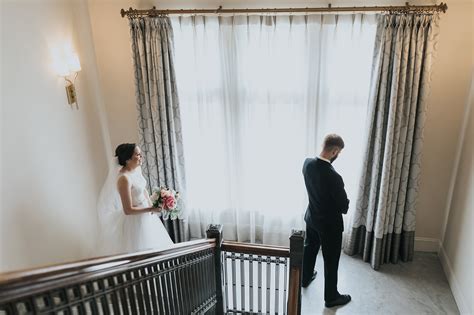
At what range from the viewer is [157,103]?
4.05 metres

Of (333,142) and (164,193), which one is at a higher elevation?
(333,142)

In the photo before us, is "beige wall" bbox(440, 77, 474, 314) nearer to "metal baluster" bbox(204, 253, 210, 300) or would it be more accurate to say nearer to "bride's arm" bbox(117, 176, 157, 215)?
"metal baluster" bbox(204, 253, 210, 300)

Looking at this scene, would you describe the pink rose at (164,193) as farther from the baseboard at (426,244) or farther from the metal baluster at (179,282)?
the baseboard at (426,244)

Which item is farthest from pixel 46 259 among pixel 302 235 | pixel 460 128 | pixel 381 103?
pixel 460 128

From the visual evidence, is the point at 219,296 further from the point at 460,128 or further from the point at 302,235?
the point at 460,128

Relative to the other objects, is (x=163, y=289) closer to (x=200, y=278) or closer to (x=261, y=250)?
(x=200, y=278)

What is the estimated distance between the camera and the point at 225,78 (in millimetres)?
4008

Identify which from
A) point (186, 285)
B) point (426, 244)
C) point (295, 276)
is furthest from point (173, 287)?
point (426, 244)

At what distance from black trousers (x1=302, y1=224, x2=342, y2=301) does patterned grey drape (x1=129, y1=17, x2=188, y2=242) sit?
1.66 meters

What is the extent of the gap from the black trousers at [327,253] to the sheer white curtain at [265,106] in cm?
81

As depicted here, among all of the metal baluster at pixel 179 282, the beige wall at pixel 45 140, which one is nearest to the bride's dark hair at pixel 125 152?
the beige wall at pixel 45 140

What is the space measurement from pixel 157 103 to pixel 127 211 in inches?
51.1

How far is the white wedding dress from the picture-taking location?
11.5 ft

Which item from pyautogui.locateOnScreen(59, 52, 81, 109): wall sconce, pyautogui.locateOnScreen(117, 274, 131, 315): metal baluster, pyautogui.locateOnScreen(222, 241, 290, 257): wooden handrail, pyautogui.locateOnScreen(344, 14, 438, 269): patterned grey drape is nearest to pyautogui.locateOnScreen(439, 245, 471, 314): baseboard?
pyautogui.locateOnScreen(344, 14, 438, 269): patterned grey drape
